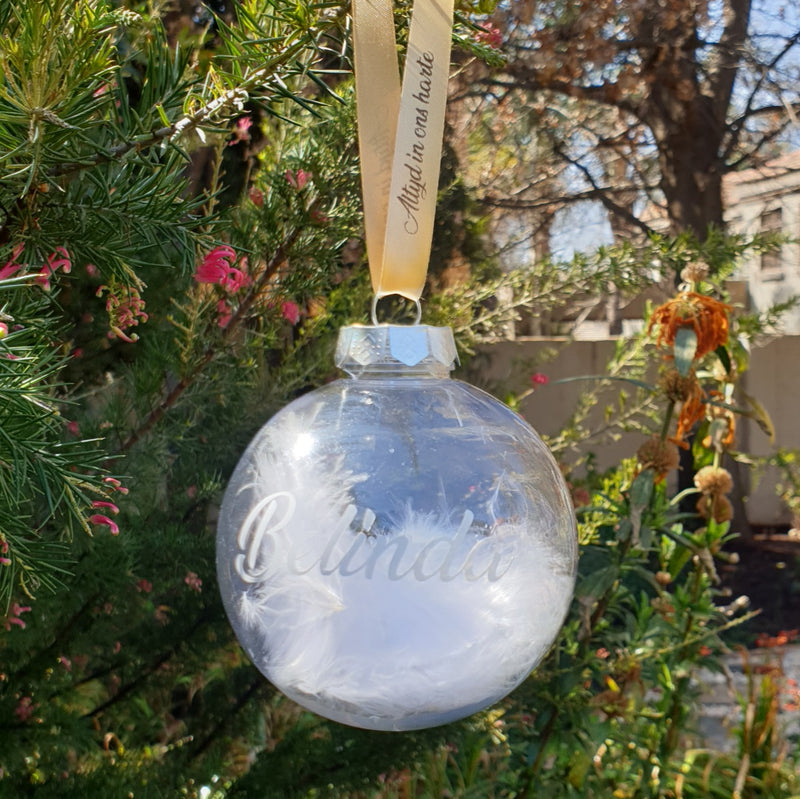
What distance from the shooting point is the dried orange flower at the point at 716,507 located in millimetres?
1402

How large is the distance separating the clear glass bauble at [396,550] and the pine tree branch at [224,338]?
0.24 meters

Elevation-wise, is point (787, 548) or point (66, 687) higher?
point (66, 687)

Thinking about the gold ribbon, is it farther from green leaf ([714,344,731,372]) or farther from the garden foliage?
green leaf ([714,344,731,372])

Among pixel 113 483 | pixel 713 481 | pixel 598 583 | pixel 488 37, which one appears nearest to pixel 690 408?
pixel 713 481

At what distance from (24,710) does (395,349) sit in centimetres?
62

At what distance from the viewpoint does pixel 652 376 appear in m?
4.28

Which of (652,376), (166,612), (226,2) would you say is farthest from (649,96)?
(166,612)

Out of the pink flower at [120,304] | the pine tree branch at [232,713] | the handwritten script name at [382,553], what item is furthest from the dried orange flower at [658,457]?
the pink flower at [120,304]

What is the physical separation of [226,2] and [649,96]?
9.08 feet

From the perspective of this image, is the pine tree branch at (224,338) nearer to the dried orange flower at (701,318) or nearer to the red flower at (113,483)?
the red flower at (113,483)

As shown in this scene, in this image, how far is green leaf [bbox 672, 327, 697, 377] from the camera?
3.89 ft

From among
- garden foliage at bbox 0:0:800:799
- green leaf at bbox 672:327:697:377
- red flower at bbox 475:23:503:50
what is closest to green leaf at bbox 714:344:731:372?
garden foliage at bbox 0:0:800:799

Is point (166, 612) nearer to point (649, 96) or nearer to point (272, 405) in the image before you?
point (272, 405)

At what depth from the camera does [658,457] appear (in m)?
1.27
